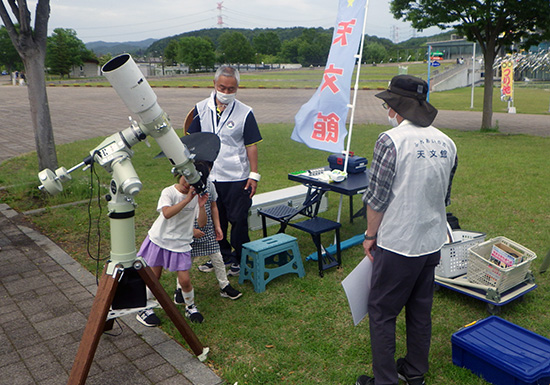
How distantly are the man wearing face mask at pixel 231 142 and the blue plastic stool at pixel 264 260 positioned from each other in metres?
0.34

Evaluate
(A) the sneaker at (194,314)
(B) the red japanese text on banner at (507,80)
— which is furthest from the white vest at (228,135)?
(B) the red japanese text on banner at (507,80)

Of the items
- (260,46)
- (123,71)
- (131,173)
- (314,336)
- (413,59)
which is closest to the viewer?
(123,71)

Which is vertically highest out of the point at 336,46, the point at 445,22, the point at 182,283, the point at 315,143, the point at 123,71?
the point at 445,22

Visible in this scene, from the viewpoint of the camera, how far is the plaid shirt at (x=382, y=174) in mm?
2727

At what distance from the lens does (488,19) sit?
42.8ft

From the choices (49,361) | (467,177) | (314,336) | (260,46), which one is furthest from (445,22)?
(260,46)

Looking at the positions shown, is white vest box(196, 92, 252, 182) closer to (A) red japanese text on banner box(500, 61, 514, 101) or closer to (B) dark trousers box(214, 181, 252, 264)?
(B) dark trousers box(214, 181, 252, 264)

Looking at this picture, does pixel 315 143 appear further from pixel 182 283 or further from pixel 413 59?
pixel 413 59

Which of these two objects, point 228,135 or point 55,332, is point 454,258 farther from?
point 55,332

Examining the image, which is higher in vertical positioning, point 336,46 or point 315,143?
point 336,46

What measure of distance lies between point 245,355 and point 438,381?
143 centimetres

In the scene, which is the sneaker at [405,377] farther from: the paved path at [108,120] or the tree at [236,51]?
the tree at [236,51]

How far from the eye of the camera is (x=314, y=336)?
12.5 feet

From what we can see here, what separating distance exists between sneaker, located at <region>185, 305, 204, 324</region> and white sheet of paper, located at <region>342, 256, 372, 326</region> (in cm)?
150
